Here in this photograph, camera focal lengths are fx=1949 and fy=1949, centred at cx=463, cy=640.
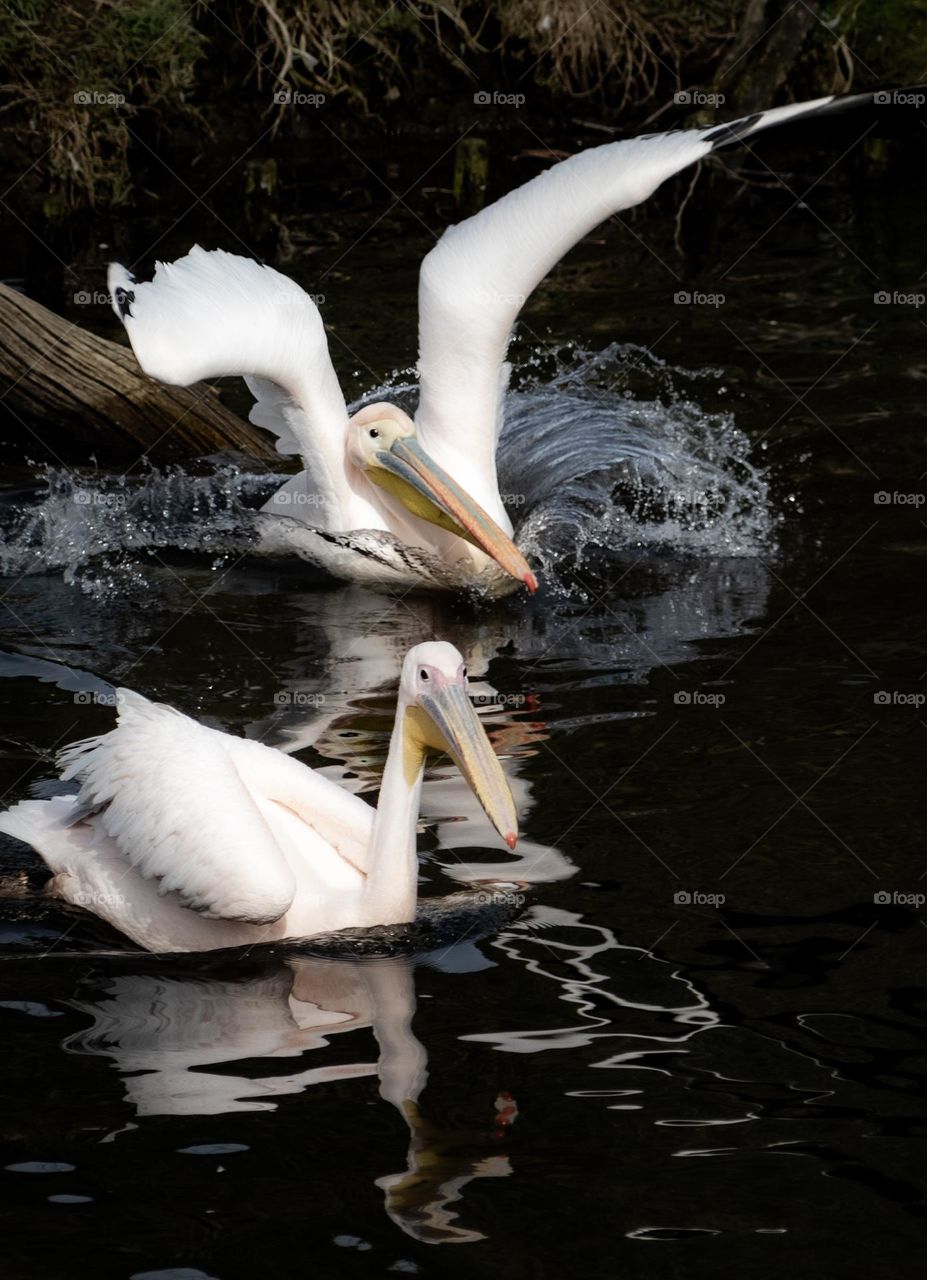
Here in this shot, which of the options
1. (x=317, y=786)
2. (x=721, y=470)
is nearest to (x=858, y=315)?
(x=721, y=470)

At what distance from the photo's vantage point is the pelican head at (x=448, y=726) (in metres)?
3.60

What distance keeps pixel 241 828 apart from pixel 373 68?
8931mm

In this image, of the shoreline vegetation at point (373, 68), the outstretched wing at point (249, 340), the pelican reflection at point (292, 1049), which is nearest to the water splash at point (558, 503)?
the outstretched wing at point (249, 340)

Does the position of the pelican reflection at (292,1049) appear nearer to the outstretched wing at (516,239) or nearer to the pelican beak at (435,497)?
the pelican beak at (435,497)

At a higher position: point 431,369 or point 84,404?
point 84,404

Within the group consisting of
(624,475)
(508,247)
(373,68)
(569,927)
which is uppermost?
(373,68)

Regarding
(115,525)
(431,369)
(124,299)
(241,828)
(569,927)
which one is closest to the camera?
(241,828)

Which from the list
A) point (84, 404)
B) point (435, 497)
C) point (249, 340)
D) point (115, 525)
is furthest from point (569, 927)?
point (84, 404)

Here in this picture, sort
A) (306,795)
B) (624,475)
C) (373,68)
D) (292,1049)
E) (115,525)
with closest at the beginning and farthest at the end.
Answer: (292,1049)
(306,795)
(115,525)
(624,475)
(373,68)

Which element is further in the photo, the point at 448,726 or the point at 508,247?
the point at 508,247

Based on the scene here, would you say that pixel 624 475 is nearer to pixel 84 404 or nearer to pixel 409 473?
pixel 409 473

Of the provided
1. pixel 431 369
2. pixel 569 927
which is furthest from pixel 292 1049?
pixel 431 369

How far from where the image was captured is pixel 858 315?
27.2ft

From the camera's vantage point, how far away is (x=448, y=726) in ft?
11.8
